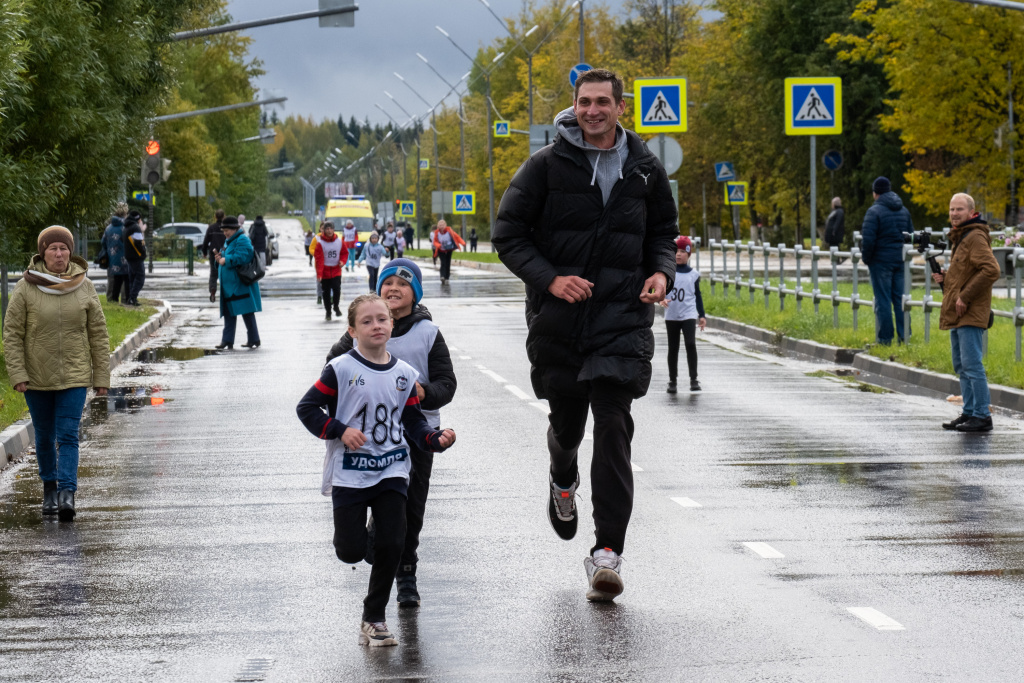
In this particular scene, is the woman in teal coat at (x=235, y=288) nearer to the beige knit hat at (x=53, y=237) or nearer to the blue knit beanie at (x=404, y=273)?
the beige knit hat at (x=53, y=237)

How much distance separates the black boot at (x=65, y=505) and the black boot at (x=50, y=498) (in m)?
0.07

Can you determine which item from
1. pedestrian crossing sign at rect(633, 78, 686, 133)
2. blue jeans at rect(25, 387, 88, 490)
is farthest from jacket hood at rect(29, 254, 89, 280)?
pedestrian crossing sign at rect(633, 78, 686, 133)

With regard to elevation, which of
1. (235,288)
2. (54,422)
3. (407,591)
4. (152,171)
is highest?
(152,171)

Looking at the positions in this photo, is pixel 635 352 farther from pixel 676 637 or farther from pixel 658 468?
pixel 658 468

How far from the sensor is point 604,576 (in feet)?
21.6

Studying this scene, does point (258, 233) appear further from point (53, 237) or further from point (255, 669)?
point (255, 669)

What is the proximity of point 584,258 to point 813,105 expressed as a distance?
17.1m

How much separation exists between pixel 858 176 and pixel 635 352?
53067 mm

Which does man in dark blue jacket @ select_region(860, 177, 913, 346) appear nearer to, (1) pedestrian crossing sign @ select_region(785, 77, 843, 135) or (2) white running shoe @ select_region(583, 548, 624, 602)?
(1) pedestrian crossing sign @ select_region(785, 77, 843, 135)

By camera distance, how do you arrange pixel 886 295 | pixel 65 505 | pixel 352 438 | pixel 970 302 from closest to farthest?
pixel 352 438, pixel 65 505, pixel 970 302, pixel 886 295

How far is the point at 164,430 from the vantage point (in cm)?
1374

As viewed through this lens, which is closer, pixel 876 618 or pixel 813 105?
pixel 876 618

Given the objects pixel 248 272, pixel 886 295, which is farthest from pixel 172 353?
pixel 886 295

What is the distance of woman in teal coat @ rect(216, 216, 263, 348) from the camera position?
2239 centimetres
